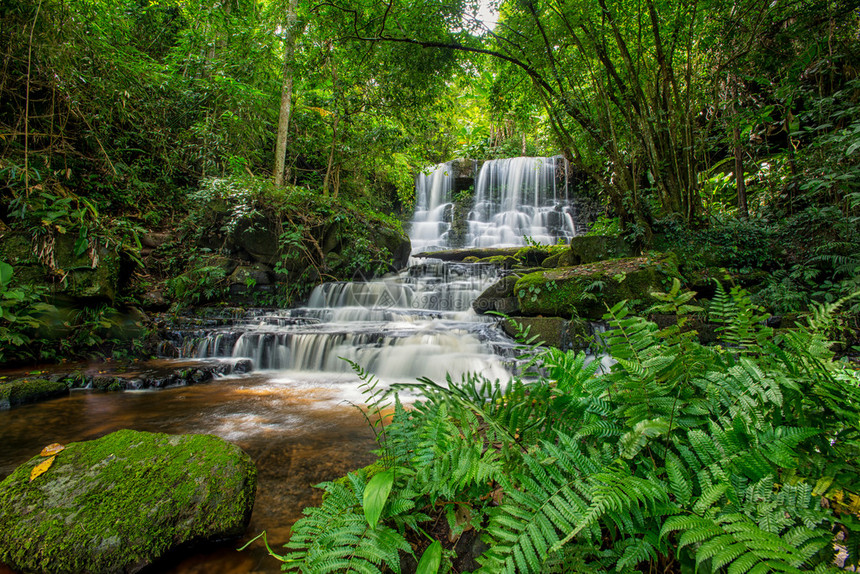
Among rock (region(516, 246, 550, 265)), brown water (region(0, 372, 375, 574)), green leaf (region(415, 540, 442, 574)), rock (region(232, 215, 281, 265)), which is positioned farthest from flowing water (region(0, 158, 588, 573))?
rock (region(232, 215, 281, 265))

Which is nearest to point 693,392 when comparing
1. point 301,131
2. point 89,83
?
point 89,83

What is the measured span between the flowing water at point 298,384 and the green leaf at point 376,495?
1.46ft

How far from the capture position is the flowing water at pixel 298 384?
251cm

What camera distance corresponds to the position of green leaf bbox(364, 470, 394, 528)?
106 cm

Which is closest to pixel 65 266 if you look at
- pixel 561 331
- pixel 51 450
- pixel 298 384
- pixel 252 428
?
pixel 298 384

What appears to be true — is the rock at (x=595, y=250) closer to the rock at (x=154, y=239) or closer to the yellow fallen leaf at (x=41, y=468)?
the yellow fallen leaf at (x=41, y=468)

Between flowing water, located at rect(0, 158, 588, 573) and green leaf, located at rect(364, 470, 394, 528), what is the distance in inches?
17.5

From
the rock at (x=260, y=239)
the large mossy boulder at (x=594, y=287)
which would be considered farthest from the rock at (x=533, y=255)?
the rock at (x=260, y=239)

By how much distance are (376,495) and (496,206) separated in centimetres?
1734

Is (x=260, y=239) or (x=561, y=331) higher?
(x=260, y=239)

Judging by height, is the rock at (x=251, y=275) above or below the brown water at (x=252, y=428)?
above

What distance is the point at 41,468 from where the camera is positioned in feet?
6.14

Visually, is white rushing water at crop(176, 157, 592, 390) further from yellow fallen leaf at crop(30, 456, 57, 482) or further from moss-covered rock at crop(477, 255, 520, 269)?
yellow fallen leaf at crop(30, 456, 57, 482)

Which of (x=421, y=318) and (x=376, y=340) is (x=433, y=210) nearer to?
(x=421, y=318)
